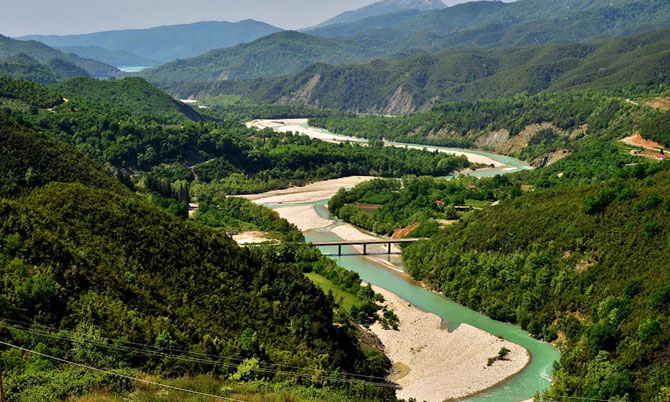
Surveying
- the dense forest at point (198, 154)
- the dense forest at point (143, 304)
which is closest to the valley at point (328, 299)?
the dense forest at point (143, 304)

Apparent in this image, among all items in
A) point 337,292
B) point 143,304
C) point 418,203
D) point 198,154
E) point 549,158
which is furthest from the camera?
point 549,158

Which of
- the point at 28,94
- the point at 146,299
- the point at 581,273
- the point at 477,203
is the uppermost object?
the point at 28,94

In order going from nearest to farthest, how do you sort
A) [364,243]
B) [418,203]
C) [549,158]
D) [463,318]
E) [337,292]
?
[463,318], [337,292], [364,243], [418,203], [549,158]

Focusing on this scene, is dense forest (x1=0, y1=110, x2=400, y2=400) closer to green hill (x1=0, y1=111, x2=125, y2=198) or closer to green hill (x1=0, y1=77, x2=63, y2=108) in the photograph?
green hill (x1=0, y1=111, x2=125, y2=198)

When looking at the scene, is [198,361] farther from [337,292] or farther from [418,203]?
[418,203]

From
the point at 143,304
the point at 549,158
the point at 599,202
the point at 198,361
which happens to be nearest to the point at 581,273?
the point at 599,202

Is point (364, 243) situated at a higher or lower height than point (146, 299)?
lower

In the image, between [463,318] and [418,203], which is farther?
[418,203]

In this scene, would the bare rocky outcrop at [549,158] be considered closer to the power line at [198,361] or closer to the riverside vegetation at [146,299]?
the riverside vegetation at [146,299]
